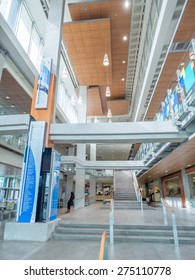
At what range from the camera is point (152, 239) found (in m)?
5.12

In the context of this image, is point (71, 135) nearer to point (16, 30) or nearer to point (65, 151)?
point (16, 30)

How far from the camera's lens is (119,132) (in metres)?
5.84

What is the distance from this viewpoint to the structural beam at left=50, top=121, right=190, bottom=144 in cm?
572

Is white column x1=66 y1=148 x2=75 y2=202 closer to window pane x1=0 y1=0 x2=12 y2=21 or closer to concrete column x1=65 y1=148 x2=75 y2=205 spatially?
concrete column x1=65 y1=148 x2=75 y2=205

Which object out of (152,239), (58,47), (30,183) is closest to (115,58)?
(58,47)

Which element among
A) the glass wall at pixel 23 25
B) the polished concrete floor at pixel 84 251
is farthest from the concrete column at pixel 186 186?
the glass wall at pixel 23 25

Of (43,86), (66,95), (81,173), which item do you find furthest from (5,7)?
(81,173)

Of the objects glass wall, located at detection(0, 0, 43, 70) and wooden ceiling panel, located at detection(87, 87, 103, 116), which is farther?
wooden ceiling panel, located at detection(87, 87, 103, 116)

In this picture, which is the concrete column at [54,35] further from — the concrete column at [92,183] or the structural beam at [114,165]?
the concrete column at [92,183]

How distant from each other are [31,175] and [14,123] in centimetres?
189

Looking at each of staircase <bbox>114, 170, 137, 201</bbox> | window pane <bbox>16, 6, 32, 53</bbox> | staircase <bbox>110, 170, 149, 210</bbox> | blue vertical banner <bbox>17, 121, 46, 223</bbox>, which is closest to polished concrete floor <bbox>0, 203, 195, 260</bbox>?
blue vertical banner <bbox>17, 121, 46, 223</bbox>

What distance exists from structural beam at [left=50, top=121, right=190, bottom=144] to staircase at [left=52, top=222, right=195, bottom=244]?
297 centimetres

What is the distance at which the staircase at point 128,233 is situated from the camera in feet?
16.9

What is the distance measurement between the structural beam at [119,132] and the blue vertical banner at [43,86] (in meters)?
0.95
